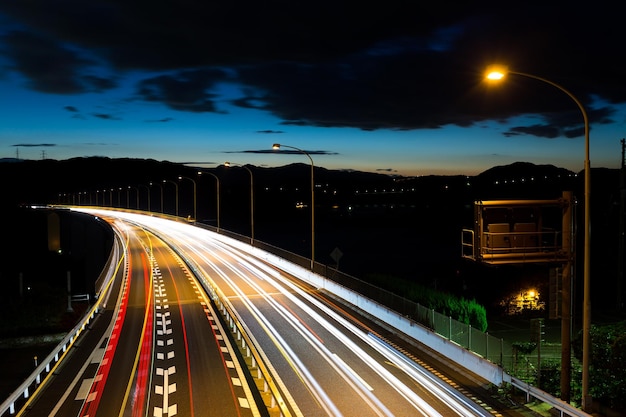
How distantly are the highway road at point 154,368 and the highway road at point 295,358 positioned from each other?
0.31ft

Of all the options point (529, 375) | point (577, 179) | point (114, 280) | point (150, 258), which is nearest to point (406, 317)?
point (529, 375)

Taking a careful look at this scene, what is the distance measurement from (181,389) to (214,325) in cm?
1027

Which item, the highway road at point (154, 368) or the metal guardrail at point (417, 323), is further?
the highway road at point (154, 368)

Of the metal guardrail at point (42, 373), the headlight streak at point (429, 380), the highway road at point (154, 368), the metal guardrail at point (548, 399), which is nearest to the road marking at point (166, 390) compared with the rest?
the highway road at point (154, 368)

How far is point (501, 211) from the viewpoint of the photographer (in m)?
16.4

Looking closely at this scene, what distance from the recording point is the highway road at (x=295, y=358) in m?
17.2

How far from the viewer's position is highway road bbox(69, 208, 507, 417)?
17188mm

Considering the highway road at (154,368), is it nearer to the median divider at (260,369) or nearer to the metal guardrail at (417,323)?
the median divider at (260,369)

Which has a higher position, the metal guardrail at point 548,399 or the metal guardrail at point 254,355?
the metal guardrail at point 548,399

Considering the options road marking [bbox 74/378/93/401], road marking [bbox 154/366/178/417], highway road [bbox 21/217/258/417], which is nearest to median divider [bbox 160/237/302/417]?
highway road [bbox 21/217/258/417]

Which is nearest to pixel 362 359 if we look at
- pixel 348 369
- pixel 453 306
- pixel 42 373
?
pixel 348 369

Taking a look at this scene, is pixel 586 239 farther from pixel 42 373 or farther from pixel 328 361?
pixel 42 373

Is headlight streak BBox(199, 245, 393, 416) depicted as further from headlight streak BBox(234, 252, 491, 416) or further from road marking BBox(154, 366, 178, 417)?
road marking BBox(154, 366, 178, 417)

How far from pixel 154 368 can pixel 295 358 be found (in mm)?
5387
